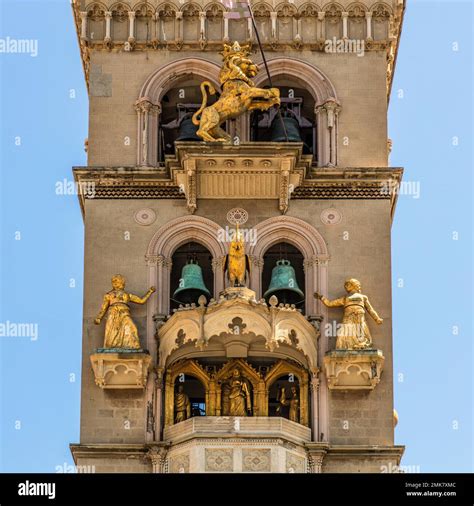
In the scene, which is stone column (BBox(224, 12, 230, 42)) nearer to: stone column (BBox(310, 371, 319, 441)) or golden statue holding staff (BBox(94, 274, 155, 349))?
golden statue holding staff (BBox(94, 274, 155, 349))

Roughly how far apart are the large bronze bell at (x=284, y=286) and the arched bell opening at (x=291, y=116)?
3.60m

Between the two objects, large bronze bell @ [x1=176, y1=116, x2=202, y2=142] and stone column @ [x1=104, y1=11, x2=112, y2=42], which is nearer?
large bronze bell @ [x1=176, y1=116, x2=202, y2=142]

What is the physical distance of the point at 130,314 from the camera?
55094mm

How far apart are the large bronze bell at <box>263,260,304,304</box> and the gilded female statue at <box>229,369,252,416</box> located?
6.45 feet

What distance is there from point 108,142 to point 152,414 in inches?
270

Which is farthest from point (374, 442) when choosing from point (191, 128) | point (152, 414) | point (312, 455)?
point (191, 128)

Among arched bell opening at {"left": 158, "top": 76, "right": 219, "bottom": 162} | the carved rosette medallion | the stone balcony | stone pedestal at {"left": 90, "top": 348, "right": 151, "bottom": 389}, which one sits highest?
arched bell opening at {"left": 158, "top": 76, "right": 219, "bottom": 162}

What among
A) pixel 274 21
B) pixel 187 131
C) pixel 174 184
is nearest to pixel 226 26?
pixel 274 21

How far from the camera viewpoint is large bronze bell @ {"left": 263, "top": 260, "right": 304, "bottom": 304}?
181 feet

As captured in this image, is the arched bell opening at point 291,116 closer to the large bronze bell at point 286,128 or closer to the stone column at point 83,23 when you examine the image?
the large bronze bell at point 286,128

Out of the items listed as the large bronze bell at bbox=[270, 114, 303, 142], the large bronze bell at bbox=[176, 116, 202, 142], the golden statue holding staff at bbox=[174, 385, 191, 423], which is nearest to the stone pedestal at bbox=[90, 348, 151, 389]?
the golden statue holding staff at bbox=[174, 385, 191, 423]

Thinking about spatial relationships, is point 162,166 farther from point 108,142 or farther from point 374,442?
point 374,442

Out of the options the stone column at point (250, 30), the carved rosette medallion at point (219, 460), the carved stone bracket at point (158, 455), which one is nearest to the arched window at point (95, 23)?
the stone column at point (250, 30)

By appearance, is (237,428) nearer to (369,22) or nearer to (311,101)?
(311,101)
